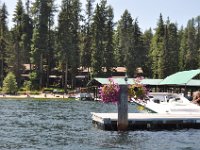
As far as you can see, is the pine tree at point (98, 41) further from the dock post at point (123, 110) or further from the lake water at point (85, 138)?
the dock post at point (123, 110)

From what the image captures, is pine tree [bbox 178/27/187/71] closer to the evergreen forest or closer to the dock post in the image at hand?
the evergreen forest

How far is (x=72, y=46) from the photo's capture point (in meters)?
106

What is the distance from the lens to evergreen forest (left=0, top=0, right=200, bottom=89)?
10750 centimetres

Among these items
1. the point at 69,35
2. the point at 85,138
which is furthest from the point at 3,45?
the point at 85,138

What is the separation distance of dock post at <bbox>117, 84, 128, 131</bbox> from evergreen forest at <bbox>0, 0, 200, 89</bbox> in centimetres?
7125

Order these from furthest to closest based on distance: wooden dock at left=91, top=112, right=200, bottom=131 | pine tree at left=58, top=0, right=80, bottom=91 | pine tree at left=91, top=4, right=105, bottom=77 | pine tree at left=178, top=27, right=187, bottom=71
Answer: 1. pine tree at left=178, top=27, right=187, bottom=71
2. pine tree at left=91, top=4, right=105, bottom=77
3. pine tree at left=58, top=0, right=80, bottom=91
4. wooden dock at left=91, top=112, right=200, bottom=131

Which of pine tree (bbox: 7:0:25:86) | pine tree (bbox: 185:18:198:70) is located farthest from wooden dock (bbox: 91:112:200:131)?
pine tree (bbox: 185:18:198:70)

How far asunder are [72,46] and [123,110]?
74.3 metres

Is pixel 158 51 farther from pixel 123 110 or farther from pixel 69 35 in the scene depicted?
pixel 123 110

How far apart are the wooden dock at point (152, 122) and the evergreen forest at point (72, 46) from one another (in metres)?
69.2

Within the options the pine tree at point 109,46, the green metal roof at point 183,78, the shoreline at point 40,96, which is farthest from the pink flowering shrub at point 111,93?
the pine tree at point 109,46

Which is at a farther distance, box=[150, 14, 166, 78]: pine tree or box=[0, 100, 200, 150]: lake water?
box=[150, 14, 166, 78]: pine tree

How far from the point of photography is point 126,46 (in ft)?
395

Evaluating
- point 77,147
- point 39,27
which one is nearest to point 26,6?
point 39,27
